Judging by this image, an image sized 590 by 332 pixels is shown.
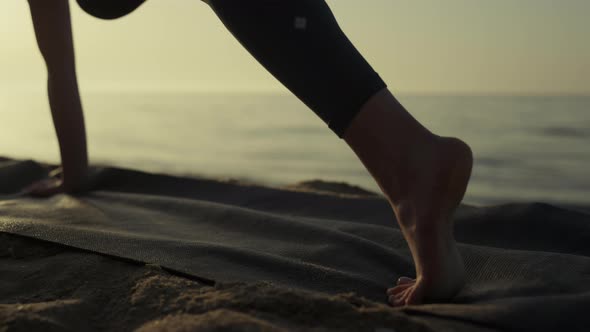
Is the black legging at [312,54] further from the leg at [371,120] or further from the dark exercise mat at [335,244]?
the dark exercise mat at [335,244]

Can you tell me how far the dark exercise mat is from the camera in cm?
84

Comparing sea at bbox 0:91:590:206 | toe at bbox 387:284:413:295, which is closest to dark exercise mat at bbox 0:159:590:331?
toe at bbox 387:284:413:295

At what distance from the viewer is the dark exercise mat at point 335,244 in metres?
0.84

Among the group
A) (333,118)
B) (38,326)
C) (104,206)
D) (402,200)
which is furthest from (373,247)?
(104,206)

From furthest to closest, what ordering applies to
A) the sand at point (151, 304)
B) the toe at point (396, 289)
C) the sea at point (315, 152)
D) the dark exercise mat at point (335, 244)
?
the sea at point (315, 152) → the toe at point (396, 289) → the dark exercise mat at point (335, 244) → the sand at point (151, 304)

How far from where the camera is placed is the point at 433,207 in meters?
0.89

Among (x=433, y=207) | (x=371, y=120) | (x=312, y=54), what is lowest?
(x=433, y=207)

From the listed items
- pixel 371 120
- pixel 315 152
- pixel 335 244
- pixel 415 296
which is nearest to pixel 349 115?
pixel 371 120

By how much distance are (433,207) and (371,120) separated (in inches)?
6.7

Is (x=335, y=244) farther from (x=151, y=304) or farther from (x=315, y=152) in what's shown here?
(x=315, y=152)

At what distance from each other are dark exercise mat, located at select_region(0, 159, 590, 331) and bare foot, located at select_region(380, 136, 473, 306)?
53mm

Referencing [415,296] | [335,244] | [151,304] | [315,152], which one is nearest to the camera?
[151,304]

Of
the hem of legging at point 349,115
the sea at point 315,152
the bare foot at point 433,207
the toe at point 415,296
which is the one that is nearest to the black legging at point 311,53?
the hem of legging at point 349,115

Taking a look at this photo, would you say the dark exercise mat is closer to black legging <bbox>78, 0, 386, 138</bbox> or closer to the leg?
the leg
